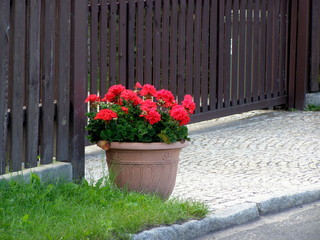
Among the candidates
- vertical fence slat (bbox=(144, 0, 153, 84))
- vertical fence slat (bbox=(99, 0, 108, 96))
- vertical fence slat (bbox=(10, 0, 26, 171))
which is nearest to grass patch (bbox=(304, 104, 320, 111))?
vertical fence slat (bbox=(144, 0, 153, 84))

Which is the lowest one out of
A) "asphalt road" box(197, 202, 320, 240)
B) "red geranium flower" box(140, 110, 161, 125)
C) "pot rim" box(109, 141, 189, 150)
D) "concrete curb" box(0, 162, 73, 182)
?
"asphalt road" box(197, 202, 320, 240)

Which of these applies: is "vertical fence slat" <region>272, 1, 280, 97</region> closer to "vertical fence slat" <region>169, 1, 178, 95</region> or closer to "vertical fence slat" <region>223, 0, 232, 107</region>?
"vertical fence slat" <region>223, 0, 232, 107</region>

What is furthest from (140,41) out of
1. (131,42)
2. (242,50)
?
(242,50)

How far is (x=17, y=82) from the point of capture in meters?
6.47

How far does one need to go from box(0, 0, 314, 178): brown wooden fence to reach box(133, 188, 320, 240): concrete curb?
56.5 inches

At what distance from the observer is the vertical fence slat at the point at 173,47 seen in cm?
1050

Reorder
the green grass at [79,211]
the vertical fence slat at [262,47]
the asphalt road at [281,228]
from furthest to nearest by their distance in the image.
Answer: the vertical fence slat at [262,47], the asphalt road at [281,228], the green grass at [79,211]

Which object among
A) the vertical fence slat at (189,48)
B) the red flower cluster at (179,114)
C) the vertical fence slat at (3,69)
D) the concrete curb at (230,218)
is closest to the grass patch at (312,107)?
the vertical fence slat at (189,48)

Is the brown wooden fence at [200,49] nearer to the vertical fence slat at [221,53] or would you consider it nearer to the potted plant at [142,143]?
the vertical fence slat at [221,53]

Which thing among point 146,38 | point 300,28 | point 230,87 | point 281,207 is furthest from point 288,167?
point 300,28

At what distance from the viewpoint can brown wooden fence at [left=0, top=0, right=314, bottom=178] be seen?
650cm

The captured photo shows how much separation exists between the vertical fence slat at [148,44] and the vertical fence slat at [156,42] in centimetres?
11

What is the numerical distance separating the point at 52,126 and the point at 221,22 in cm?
513

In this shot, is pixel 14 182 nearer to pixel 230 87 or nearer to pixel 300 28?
pixel 230 87
